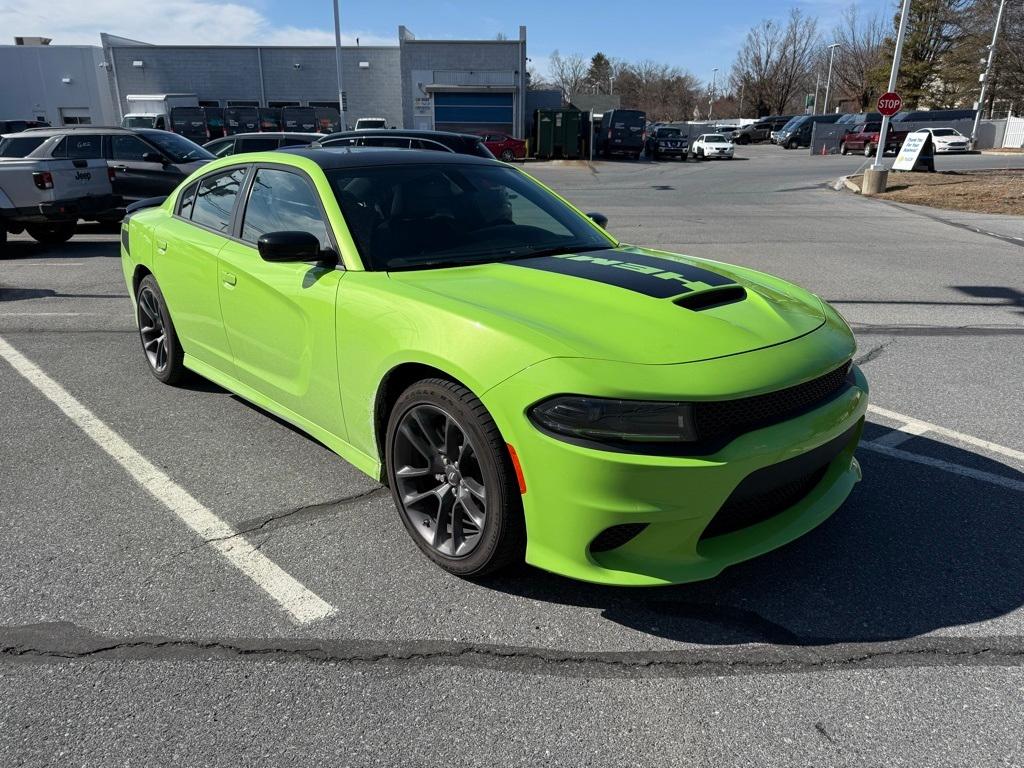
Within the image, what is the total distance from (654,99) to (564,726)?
114m

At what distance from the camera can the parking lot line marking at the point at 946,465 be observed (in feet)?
12.2

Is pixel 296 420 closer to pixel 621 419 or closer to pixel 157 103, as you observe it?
pixel 621 419

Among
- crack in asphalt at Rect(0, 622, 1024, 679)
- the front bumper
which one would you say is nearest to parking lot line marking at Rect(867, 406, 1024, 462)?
crack in asphalt at Rect(0, 622, 1024, 679)

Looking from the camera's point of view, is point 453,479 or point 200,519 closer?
point 453,479

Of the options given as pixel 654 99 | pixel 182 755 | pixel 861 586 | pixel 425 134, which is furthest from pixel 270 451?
pixel 654 99

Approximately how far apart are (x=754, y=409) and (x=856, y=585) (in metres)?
0.90

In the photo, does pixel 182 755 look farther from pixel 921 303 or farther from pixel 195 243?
pixel 921 303

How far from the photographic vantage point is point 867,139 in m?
39.0

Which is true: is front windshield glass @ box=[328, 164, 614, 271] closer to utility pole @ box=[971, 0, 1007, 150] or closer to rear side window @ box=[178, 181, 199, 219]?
rear side window @ box=[178, 181, 199, 219]

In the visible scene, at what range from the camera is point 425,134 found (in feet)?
42.7

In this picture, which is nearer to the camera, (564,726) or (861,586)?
(564,726)

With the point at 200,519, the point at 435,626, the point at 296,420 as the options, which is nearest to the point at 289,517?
the point at 200,519

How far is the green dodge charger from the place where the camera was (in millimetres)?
2459

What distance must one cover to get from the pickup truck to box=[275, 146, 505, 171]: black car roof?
3950 cm
